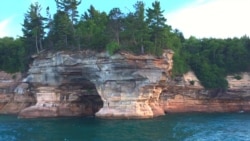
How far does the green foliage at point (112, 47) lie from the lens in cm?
5141

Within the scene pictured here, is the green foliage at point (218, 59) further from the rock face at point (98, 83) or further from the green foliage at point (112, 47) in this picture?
the green foliage at point (112, 47)

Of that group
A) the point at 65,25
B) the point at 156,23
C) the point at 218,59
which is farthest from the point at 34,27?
the point at 218,59

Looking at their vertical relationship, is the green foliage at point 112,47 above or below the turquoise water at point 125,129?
above

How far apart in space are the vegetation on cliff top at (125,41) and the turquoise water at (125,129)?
10.1m

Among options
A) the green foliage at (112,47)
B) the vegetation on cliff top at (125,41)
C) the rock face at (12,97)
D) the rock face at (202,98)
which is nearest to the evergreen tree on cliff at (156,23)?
the vegetation on cliff top at (125,41)

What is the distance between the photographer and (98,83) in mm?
54375

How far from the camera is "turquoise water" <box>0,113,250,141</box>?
37.1 metres

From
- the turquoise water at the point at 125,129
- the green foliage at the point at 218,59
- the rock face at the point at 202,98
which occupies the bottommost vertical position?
the turquoise water at the point at 125,129

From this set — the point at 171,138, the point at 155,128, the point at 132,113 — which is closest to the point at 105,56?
the point at 132,113

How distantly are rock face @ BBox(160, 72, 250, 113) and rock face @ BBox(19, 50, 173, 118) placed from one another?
443cm

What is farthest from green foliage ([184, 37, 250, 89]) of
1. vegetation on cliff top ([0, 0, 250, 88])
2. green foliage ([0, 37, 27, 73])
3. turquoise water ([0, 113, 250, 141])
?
green foliage ([0, 37, 27, 73])

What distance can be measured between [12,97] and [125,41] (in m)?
22.8

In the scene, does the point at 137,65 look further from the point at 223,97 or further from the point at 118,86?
the point at 223,97

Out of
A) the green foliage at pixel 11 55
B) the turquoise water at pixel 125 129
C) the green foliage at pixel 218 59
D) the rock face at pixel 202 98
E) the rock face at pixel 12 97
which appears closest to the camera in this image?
the turquoise water at pixel 125 129
